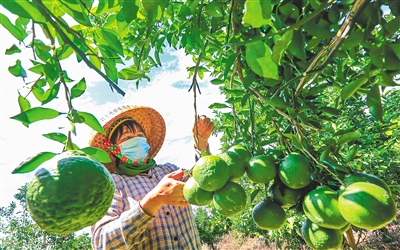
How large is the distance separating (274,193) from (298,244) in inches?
233

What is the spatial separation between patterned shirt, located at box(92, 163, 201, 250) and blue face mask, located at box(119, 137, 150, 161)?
0.22 metres

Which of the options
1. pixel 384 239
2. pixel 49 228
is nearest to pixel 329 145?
pixel 49 228

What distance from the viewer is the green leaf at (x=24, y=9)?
47 cm

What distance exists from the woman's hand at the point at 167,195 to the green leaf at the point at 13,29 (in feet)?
3.29

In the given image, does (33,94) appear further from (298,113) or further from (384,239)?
(384,239)

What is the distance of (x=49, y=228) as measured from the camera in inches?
25.8

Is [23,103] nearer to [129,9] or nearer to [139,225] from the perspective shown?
[129,9]

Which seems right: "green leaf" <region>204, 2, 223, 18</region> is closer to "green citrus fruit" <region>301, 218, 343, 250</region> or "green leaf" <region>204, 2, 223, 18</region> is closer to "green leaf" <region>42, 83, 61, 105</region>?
"green leaf" <region>42, 83, 61, 105</region>

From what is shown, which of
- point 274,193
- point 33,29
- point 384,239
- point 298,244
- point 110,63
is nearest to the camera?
point 33,29

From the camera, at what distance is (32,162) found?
0.59 meters

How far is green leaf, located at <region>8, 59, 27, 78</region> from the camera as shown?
2.22 feet

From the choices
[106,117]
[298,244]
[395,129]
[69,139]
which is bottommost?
[298,244]

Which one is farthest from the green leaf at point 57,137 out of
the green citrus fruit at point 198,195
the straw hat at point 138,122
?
the straw hat at point 138,122

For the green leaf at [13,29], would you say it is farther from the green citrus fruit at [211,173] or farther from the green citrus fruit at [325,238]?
the green citrus fruit at [325,238]
